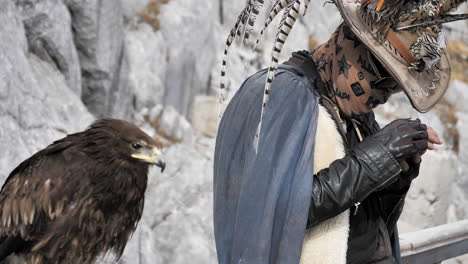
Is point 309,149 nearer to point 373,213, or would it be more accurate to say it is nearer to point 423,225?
point 373,213

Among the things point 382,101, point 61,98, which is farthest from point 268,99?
point 61,98

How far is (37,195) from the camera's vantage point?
214 cm

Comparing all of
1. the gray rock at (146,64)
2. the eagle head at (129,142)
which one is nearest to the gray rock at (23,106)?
the eagle head at (129,142)

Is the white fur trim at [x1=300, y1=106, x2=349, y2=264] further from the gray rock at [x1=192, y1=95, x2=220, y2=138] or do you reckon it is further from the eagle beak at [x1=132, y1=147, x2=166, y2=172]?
the gray rock at [x1=192, y1=95, x2=220, y2=138]

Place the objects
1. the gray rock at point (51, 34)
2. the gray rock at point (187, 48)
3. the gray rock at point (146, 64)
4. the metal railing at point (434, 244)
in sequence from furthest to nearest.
Answer: the gray rock at point (187, 48)
the gray rock at point (146, 64)
the gray rock at point (51, 34)
the metal railing at point (434, 244)

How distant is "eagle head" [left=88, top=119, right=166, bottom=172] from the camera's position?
2.14 meters

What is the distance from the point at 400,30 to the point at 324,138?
360 millimetres

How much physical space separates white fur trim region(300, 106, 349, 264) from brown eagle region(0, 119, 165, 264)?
895 millimetres

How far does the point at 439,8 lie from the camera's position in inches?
57.9

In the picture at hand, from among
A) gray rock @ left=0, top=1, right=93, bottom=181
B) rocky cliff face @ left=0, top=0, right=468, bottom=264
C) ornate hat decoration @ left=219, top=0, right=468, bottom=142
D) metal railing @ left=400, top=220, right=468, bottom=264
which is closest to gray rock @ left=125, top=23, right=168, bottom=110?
rocky cliff face @ left=0, top=0, right=468, bottom=264

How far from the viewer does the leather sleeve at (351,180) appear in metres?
1.38

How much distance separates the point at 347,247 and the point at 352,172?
264mm

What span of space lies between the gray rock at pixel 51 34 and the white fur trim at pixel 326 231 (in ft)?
18.9

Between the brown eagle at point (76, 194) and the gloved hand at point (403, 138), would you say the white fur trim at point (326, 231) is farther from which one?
the brown eagle at point (76, 194)
